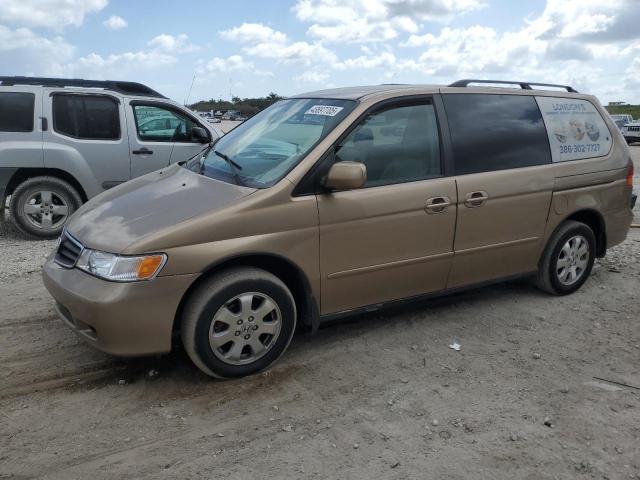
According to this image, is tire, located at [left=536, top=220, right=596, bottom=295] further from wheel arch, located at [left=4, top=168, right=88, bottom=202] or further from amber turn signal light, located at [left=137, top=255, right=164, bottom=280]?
wheel arch, located at [left=4, top=168, right=88, bottom=202]

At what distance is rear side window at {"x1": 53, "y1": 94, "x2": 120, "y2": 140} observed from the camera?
287 inches

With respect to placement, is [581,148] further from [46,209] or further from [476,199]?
[46,209]

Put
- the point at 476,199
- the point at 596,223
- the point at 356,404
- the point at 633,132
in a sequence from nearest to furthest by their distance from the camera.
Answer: the point at 356,404 < the point at 476,199 < the point at 596,223 < the point at 633,132

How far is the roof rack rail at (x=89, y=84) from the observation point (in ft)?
23.9

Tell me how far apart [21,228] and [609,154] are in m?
6.52

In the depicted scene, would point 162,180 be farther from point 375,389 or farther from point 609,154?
point 609,154

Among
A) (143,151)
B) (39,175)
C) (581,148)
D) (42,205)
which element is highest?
(581,148)

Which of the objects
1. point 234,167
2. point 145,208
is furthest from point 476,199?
point 145,208

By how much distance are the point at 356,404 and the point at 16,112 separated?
19.3ft

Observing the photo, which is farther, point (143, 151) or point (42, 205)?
point (143, 151)

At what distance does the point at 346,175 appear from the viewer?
3.62 meters

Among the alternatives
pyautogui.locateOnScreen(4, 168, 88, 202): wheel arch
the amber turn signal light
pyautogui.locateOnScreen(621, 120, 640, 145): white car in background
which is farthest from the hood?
pyautogui.locateOnScreen(621, 120, 640, 145): white car in background

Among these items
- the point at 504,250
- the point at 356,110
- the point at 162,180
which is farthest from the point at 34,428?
the point at 504,250

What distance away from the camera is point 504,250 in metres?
4.62
